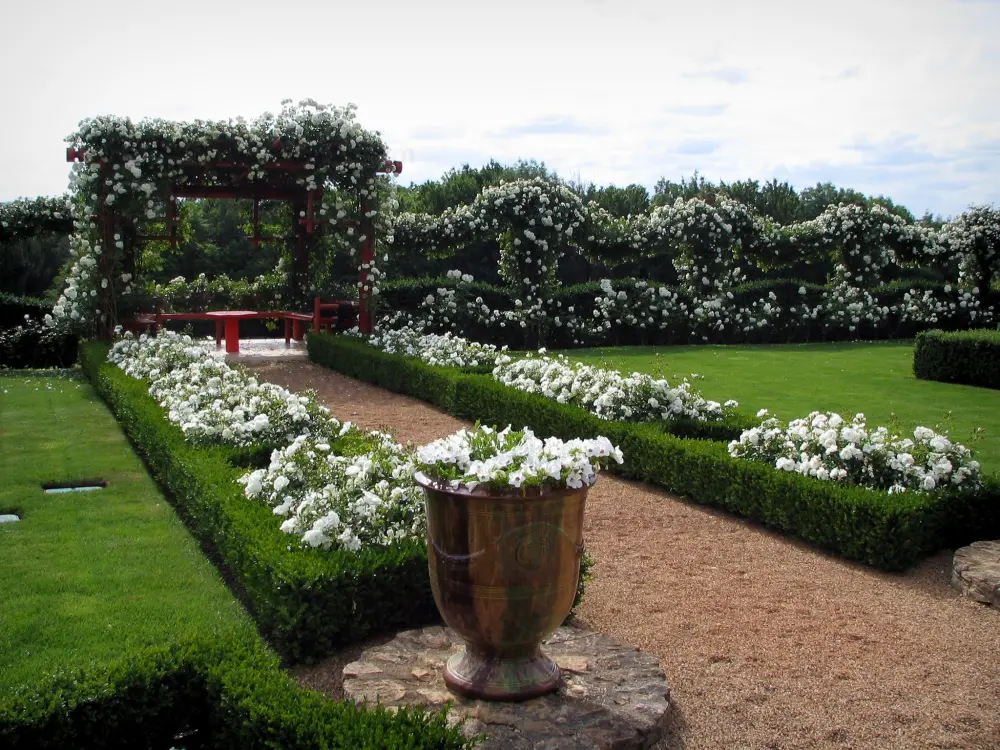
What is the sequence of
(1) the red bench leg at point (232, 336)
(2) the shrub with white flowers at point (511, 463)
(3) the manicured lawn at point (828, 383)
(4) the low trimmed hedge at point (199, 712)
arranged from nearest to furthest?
(4) the low trimmed hedge at point (199, 712) → (2) the shrub with white flowers at point (511, 463) → (3) the manicured lawn at point (828, 383) → (1) the red bench leg at point (232, 336)

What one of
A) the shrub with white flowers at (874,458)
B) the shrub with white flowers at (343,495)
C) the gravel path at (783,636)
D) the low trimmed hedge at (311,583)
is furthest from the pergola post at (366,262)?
the low trimmed hedge at (311,583)

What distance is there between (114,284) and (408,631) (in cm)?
1109

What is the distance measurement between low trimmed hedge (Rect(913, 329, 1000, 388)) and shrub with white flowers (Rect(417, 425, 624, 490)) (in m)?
10.9

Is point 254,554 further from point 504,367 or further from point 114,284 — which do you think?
point 114,284

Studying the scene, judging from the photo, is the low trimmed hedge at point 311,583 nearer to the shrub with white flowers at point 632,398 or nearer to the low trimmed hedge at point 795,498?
the low trimmed hedge at point 795,498

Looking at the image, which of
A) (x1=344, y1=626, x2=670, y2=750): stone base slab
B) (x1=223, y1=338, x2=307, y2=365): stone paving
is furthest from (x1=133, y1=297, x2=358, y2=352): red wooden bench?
(x1=344, y1=626, x2=670, y2=750): stone base slab

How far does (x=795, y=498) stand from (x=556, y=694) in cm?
281

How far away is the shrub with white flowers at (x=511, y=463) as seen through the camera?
322 centimetres

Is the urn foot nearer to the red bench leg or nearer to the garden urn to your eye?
the garden urn

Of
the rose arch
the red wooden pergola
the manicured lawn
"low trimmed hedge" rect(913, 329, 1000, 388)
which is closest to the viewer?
the manicured lawn

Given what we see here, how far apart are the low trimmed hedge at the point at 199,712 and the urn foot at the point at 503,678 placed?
0.97 feet

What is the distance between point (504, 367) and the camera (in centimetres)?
998

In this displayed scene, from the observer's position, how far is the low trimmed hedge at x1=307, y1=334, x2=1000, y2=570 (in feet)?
17.3

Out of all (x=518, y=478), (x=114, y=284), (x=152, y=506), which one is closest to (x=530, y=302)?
(x=114, y=284)
